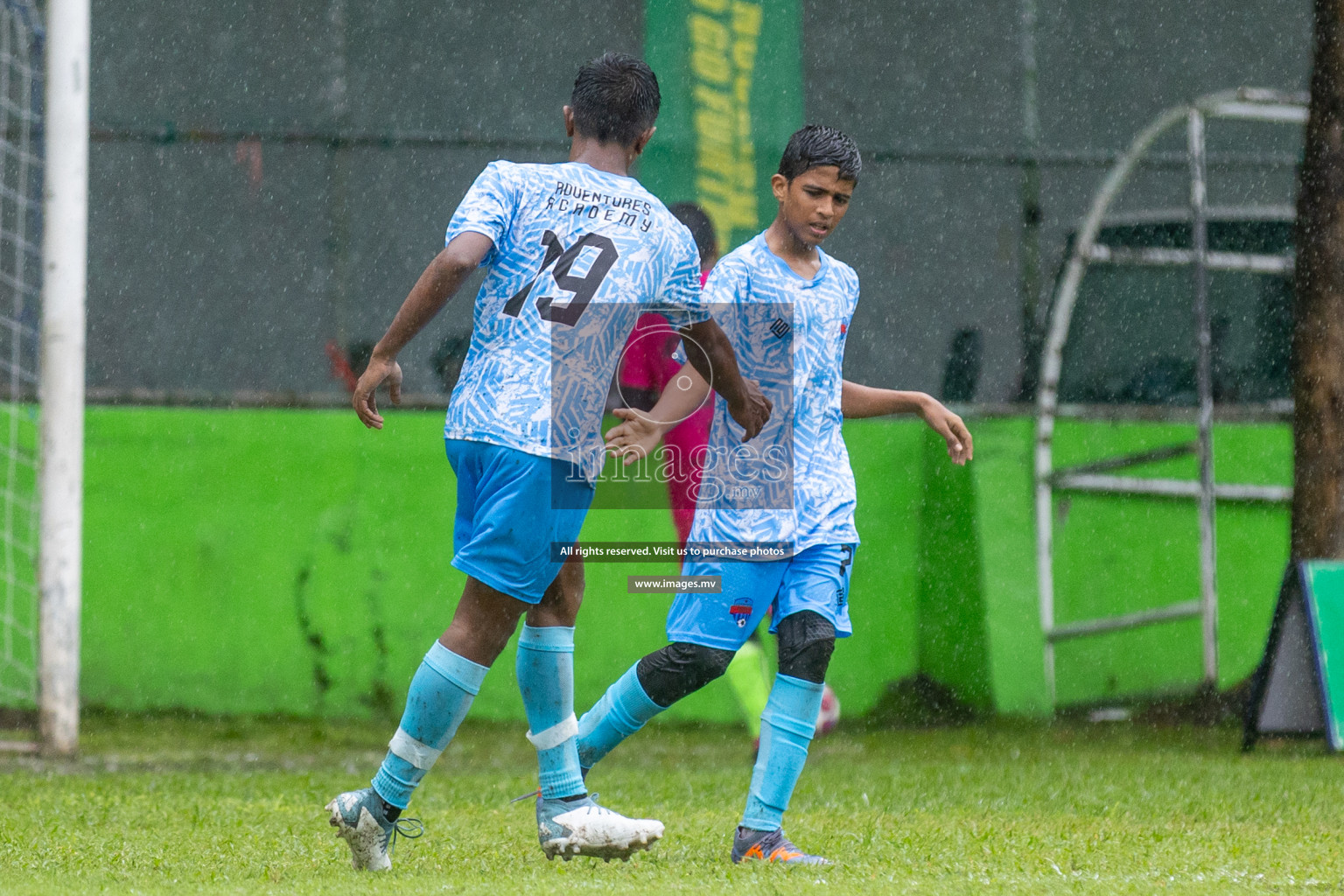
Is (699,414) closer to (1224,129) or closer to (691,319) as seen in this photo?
(691,319)

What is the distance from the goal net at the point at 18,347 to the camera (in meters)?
7.05

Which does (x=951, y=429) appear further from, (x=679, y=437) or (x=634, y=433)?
(x=679, y=437)

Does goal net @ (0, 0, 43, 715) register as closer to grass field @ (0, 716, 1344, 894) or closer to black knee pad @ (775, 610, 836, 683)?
grass field @ (0, 716, 1344, 894)

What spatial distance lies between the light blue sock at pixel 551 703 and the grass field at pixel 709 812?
199 mm

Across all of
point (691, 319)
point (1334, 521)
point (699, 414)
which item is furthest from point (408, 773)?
point (1334, 521)

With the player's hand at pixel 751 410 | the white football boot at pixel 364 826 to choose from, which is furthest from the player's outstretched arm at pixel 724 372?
the white football boot at pixel 364 826

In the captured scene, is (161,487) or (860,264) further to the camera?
(860,264)

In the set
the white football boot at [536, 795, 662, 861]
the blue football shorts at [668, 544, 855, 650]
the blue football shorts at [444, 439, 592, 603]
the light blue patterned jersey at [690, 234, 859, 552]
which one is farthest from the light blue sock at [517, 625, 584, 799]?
the light blue patterned jersey at [690, 234, 859, 552]

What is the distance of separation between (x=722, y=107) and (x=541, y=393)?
4933 millimetres

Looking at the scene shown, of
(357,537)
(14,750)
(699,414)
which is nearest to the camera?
(699,414)

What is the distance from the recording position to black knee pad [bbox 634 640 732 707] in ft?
12.8

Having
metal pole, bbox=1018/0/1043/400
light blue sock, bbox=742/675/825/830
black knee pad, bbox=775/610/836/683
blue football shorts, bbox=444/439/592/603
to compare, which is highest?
metal pole, bbox=1018/0/1043/400

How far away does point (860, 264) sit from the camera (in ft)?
27.8

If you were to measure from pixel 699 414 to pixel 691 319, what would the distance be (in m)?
2.09
